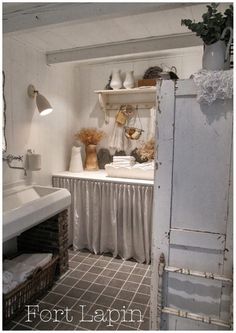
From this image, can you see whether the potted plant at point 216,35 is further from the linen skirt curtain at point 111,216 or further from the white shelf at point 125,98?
the white shelf at point 125,98

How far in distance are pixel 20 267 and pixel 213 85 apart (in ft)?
6.25

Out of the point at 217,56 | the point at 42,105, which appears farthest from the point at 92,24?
the point at 217,56

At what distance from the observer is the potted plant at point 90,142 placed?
3.06 metres

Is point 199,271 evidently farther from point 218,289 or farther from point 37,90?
point 37,90

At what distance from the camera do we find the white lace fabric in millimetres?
1153

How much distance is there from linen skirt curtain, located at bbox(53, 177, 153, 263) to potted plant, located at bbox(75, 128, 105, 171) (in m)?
0.42

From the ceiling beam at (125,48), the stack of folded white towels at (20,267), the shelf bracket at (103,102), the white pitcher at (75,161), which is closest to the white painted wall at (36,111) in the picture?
the white pitcher at (75,161)

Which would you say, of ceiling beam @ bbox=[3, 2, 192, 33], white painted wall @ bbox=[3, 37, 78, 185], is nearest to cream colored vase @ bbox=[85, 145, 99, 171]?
white painted wall @ bbox=[3, 37, 78, 185]

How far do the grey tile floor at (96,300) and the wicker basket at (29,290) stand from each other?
0.07 metres

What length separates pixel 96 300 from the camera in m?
2.08

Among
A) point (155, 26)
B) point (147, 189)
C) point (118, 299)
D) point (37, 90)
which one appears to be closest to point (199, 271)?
point (118, 299)

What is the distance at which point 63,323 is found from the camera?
6.03ft

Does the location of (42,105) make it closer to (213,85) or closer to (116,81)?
(116,81)

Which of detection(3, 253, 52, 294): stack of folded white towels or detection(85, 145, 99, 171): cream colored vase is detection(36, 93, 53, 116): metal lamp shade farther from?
detection(3, 253, 52, 294): stack of folded white towels
